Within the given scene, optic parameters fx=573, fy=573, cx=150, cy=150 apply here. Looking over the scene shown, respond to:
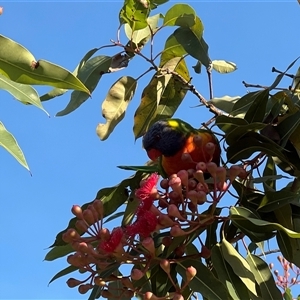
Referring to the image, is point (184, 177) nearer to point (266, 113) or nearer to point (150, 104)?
point (266, 113)

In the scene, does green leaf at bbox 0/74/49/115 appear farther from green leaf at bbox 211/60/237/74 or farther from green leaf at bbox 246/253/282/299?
green leaf at bbox 211/60/237/74

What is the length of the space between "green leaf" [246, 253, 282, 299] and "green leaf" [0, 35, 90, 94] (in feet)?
1.69

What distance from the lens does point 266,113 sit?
4.22 feet

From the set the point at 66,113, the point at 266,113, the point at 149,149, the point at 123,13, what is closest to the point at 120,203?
the point at 149,149

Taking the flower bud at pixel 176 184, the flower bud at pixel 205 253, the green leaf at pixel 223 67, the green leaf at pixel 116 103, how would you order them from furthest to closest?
the green leaf at pixel 223 67
the green leaf at pixel 116 103
the flower bud at pixel 205 253
the flower bud at pixel 176 184

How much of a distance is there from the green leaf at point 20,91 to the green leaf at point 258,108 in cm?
47

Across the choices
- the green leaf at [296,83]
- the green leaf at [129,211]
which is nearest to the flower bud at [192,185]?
the green leaf at [129,211]

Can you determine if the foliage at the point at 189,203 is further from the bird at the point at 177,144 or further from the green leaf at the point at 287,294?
the green leaf at the point at 287,294

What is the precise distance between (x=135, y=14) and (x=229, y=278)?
766mm

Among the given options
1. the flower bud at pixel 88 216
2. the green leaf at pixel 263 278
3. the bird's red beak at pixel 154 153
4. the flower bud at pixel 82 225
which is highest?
the bird's red beak at pixel 154 153

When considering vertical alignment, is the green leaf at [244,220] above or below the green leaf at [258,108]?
below

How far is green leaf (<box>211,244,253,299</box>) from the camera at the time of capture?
116 cm

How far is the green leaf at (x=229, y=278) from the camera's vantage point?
116 cm

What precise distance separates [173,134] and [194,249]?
0.88 feet
